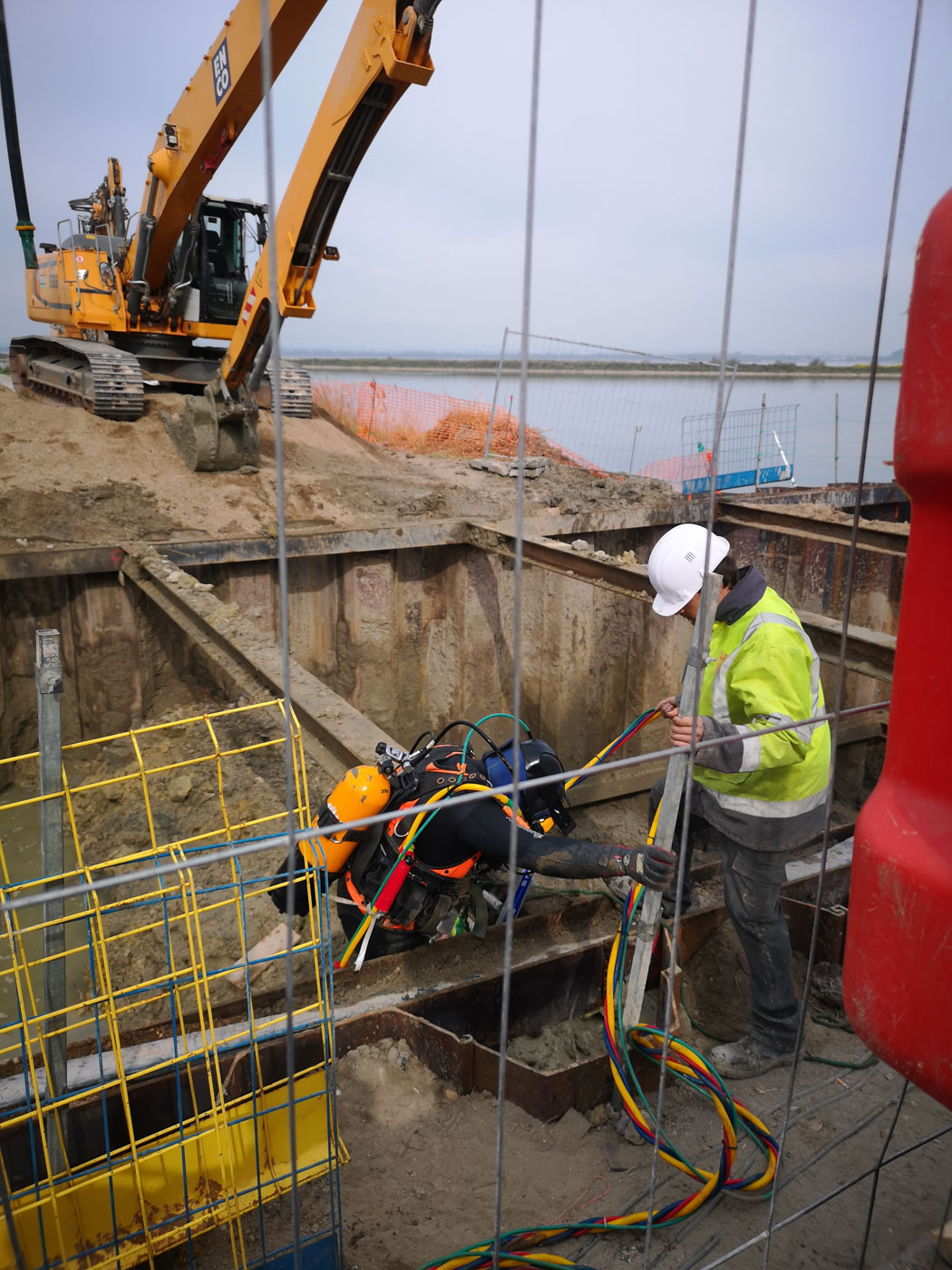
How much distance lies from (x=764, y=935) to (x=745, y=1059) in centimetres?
49

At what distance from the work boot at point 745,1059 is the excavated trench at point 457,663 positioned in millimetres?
392

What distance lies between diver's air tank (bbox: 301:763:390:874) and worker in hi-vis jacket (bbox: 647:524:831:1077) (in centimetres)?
104

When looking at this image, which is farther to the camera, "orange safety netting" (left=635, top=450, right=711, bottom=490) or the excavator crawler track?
"orange safety netting" (left=635, top=450, right=711, bottom=490)

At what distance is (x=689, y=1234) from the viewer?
241 centimetres

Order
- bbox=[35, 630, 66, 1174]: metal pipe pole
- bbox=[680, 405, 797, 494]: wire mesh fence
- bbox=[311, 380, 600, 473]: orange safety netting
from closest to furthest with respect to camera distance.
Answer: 1. bbox=[35, 630, 66, 1174]: metal pipe pole
2. bbox=[680, 405, 797, 494]: wire mesh fence
3. bbox=[311, 380, 600, 473]: orange safety netting

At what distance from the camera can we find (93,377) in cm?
870

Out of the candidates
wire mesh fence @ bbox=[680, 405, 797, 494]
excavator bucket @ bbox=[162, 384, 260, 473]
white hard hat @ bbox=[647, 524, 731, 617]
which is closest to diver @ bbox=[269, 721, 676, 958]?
white hard hat @ bbox=[647, 524, 731, 617]

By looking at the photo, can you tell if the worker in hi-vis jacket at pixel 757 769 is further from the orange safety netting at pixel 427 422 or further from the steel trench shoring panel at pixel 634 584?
the orange safety netting at pixel 427 422

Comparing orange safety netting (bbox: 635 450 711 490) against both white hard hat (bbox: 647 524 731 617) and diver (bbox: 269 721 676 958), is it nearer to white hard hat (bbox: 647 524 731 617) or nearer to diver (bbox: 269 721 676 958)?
white hard hat (bbox: 647 524 731 617)

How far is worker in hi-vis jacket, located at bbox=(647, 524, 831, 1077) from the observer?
119 inches

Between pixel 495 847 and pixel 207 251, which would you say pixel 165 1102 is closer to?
pixel 495 847

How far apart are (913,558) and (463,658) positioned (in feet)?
23.2

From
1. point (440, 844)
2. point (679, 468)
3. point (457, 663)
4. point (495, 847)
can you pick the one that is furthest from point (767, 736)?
point (679, 468)

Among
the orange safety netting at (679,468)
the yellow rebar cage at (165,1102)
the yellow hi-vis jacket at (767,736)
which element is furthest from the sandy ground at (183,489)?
the yellow hi-vis jacket at (767,736)
